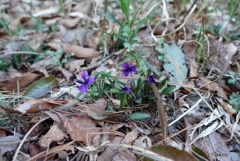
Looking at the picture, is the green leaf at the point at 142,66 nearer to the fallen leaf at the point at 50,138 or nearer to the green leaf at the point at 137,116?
the green leaf at the point at 137,116

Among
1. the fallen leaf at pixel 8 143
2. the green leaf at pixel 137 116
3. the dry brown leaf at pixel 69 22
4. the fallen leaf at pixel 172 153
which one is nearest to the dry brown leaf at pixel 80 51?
the dry brown leaf at pixel 69 22

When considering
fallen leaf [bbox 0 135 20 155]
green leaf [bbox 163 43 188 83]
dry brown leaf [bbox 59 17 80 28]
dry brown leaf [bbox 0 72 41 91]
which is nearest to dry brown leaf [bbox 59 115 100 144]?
fallen leaf [bbox 0 135 20 155]

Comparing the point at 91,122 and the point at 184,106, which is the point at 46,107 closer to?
the point at 91,122

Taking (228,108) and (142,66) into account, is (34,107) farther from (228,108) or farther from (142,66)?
(228,108)

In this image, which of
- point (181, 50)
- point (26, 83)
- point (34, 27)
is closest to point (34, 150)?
point (26, 83)

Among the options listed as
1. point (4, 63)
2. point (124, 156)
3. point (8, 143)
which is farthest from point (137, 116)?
point (4, 63)

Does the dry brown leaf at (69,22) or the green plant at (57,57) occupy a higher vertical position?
the dry brown leaf at (69,22)
